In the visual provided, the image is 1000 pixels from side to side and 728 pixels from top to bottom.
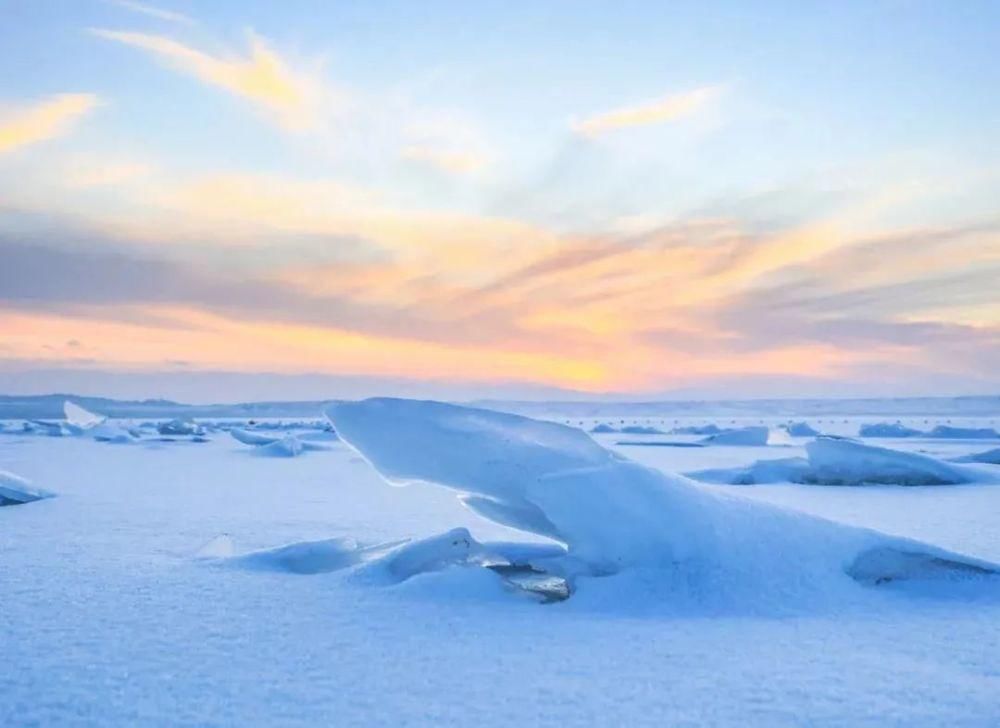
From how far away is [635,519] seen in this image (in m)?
3.55

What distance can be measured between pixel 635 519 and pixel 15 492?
5.57m

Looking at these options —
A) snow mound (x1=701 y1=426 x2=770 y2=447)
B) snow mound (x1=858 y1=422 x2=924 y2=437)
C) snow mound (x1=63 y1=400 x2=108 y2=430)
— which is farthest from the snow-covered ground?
snow mound (x1=63 y1=400 x2=108 y2=430)

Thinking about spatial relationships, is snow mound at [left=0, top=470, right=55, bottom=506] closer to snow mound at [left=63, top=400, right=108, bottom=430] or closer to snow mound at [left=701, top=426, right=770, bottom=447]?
snow mound at [left=701, top=426, right=770, bottom=447]

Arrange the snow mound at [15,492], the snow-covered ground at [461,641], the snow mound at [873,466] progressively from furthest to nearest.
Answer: the snow mound at [873,466] → the snow mound at [15,492] → the snow-covered ground at [461,641]

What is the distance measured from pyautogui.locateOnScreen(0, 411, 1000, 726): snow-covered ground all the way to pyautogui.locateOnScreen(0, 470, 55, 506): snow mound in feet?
6.93

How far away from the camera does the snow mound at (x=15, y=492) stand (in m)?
6.86

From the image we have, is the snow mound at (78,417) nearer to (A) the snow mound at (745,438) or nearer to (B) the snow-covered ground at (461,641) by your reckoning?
(A) the snow mound at (745,438)

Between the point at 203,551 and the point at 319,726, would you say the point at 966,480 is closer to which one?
the point at 203,551

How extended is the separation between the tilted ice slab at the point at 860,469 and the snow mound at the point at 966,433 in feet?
48.0

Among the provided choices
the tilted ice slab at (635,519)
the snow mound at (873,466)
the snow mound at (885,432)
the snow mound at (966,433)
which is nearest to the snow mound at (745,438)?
the snow mound at (966,433)

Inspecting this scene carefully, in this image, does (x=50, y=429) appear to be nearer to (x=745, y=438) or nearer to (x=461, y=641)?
A: (x=745, y=438)

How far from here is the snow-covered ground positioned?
2.12 metres

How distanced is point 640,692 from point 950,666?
955 millimetres

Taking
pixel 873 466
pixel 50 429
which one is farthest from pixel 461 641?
pixel 50 429
